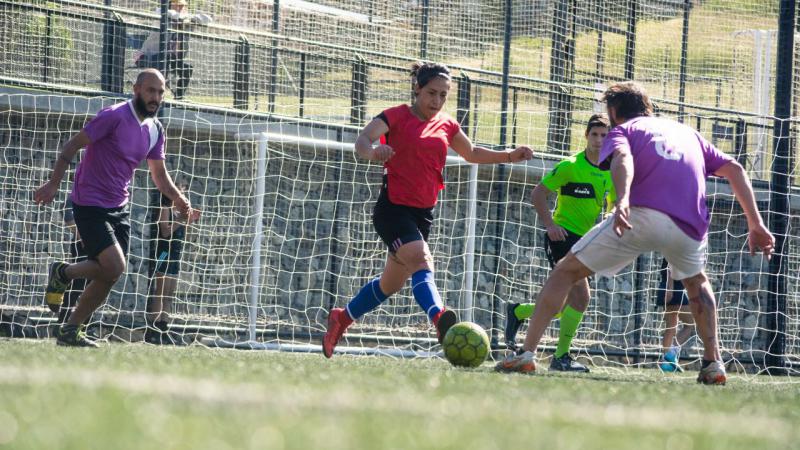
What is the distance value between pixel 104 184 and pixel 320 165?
4.93m

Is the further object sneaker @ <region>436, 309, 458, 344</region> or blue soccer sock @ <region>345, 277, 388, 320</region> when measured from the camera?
blue soccer sock @ <region>345, 277, 388, 320</region>

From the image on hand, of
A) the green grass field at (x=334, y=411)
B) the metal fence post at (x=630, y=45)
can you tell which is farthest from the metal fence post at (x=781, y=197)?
the green grass field at (x=334, y=411)

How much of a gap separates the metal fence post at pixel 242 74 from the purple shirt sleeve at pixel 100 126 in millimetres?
5126

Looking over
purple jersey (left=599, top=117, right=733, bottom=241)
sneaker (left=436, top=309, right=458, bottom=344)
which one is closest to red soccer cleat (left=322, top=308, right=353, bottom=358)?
sneaker (left=436, top=309, right=458, bottom=344)

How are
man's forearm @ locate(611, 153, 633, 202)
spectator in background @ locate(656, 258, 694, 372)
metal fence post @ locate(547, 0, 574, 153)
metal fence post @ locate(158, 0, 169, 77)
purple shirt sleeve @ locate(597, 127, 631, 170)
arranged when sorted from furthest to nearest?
metal fence post @ locate(547, 0, 574, 153) → metal fence post @ locate(158, 0, 169, 77) → spectator in background @ locate(656, 258, 694, 372) → purple shirt sleeve @ locate(597, 127, 631, 170) → man's forearm @ locate(611, 153, 633, 202)

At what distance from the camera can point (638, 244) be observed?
6895mm

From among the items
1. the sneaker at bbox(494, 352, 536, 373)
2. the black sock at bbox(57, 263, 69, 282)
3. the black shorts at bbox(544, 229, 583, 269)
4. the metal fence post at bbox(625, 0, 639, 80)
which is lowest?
the sneaker at bbox(494, 352, 536, 373)

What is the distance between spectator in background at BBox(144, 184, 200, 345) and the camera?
1076 centimetres

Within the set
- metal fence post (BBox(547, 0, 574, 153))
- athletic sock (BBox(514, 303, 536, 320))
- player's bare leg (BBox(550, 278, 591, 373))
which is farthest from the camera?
metal fence post (BBox(547, 0, 574, 153))

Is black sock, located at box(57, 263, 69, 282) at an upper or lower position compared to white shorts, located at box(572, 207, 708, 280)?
lower

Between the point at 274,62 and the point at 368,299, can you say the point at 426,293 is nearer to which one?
the point at 368,299

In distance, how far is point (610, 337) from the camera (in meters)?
13.4

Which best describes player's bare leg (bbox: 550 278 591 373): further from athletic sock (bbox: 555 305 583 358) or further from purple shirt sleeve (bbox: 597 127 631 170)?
purple shirt sleeve (bbox: 597 127 631 170)

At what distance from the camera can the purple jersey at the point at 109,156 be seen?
792 centimetres
